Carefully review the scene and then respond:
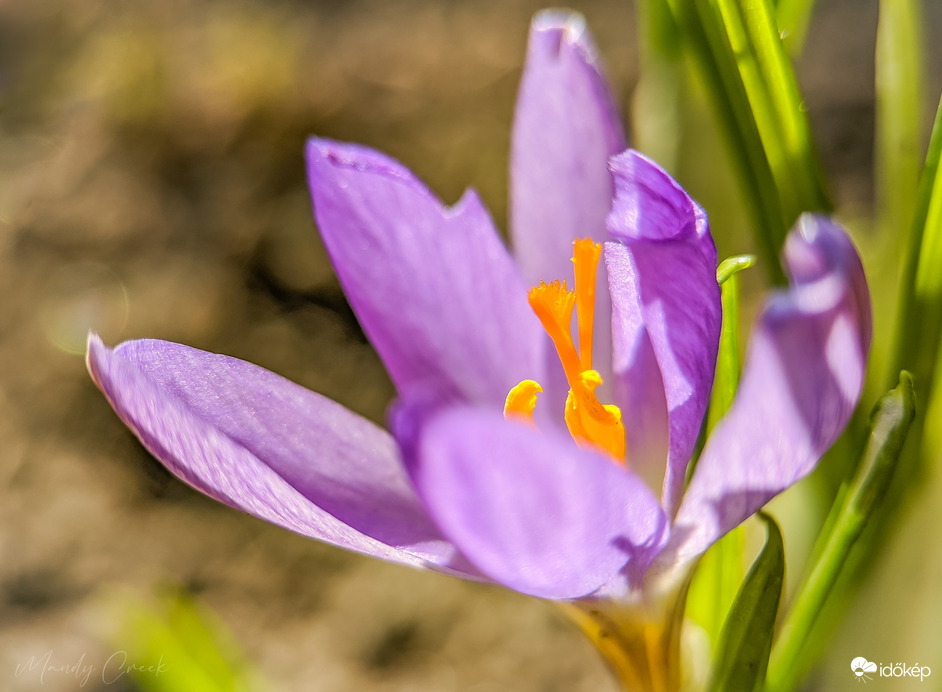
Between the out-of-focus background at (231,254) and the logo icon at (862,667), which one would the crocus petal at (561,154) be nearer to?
the logo icon at (862,667)

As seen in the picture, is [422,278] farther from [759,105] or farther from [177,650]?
[177,650]

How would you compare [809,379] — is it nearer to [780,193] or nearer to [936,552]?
[780,193]

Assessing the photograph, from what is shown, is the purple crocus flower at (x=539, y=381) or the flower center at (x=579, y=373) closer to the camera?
the purple crocus flower at (x=539, y=381)

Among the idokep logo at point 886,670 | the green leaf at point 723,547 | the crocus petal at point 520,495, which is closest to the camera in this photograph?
the crocus petal at point 520,495

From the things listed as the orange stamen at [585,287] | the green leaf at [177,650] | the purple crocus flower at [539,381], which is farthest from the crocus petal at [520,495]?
the green leaf at [177,650]

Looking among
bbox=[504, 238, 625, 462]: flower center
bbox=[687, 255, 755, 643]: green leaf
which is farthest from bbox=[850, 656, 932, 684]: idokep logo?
bbox=[504, 238, 625, 462]: flower center

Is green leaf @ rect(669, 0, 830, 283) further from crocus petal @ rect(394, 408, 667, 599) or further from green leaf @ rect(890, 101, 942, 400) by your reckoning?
crocus petal @ rect(394, 408, 667, 599)

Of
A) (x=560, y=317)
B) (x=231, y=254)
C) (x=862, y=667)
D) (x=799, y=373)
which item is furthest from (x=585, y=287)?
(x=231, y=254)

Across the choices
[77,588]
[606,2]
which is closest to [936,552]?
[77,588]
